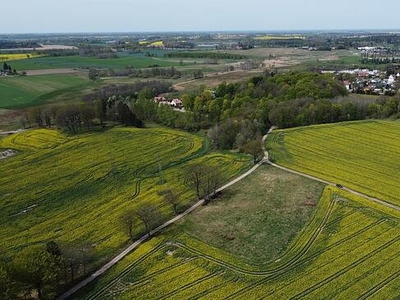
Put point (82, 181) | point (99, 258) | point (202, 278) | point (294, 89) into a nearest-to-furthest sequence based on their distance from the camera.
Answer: point (202, 278)
point (99, 258)
point (82, 181)
point (294, 89)

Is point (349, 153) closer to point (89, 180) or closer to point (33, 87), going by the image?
point (89, 180)

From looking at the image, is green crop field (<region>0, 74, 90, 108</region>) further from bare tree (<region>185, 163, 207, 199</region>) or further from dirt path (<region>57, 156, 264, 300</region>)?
dirt path (<region>57, 156, 264, 300</region>)

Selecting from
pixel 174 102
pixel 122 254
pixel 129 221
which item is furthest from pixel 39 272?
pixel 174 102

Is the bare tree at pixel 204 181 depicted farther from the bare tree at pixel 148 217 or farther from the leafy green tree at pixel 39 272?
the leafy green tree at pixel 39 272

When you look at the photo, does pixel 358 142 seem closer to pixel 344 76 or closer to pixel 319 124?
pixel 319 124

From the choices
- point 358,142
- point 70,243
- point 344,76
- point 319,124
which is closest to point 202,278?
point 70,243

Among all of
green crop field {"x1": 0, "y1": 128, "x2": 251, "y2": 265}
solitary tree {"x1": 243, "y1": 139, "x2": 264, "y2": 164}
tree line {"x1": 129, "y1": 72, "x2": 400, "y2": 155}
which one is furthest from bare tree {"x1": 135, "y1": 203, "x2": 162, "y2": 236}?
tree line {"x1": 129, "y1": 72, "x2": 400, "y2": 155}
